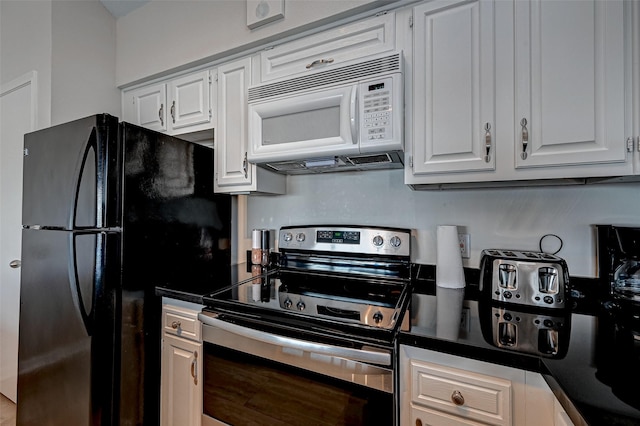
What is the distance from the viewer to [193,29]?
1.88 meters

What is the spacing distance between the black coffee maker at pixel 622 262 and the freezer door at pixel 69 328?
209 cm

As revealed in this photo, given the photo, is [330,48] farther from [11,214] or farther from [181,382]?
[11,214]

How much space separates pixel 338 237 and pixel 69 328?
1.39 m

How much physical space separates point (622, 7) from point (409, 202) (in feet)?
3.43

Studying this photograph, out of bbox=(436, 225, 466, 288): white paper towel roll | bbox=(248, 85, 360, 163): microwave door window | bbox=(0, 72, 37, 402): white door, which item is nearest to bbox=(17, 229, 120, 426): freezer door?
bbox=(0, 72, 37, 402): white door

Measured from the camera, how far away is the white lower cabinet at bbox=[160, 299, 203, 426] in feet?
4.43

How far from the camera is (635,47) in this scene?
1002mm

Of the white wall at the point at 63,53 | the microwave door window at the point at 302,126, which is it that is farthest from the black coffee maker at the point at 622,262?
the white wall at the point at 63,53

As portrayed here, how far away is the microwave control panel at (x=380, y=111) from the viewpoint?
1.27 metres

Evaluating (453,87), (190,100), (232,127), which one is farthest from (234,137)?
(453,87)

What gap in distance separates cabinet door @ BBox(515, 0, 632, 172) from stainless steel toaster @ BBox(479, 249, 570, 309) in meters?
0.37

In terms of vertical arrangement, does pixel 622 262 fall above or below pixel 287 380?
above

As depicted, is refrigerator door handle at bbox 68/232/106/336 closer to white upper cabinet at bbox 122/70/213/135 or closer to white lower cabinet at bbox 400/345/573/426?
white upper cabinet at bbox 122/70/213/135

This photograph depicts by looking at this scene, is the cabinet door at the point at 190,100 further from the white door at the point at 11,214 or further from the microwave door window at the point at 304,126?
the white door at the point at 11,214
